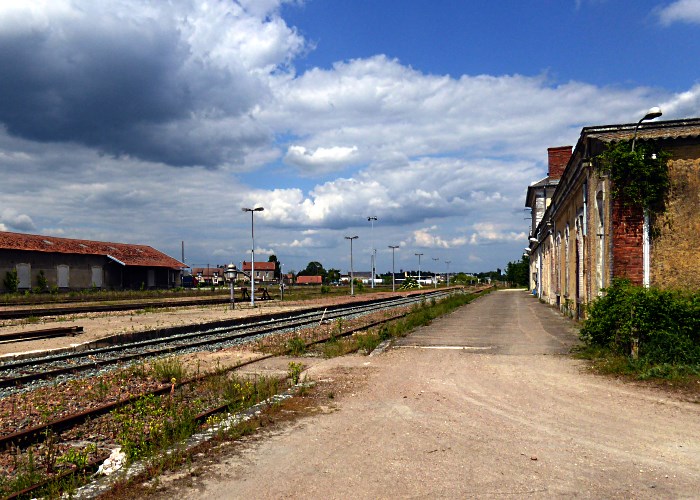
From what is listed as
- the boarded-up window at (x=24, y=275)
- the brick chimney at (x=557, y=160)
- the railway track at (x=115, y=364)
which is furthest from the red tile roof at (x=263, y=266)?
the railway track at (x=115, y=364)

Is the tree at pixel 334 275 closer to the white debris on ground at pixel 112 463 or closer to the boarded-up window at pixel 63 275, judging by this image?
the boarded-up window at pixel 63 275

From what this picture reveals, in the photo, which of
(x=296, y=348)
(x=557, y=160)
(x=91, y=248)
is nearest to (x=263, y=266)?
(x=91, y=248)

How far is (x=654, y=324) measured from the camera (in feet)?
33.2

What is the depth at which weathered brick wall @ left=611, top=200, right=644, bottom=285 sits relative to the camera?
42.2 ft

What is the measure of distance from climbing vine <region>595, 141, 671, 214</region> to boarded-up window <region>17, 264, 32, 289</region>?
48.6 metres

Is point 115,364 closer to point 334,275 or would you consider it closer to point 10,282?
point 10,282

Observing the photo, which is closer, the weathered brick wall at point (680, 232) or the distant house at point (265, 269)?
the weathered brick wall at point (680, 232)

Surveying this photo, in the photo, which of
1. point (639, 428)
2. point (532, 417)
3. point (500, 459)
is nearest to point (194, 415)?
point (500, 459)

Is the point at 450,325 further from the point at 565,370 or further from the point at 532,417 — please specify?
the point at 532,417

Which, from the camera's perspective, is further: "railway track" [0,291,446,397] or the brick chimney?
the brick chimney

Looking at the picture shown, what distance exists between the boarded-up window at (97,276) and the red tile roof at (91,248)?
1.55m

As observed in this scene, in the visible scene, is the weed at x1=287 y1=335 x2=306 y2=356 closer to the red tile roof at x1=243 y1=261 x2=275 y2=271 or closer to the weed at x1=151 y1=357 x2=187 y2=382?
the weed at x1=151 y1=357 x2=187 y2=382

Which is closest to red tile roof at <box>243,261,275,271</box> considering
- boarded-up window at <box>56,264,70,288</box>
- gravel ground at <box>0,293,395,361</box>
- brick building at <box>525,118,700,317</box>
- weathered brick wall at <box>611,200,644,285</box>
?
boarded-up window at <box>56,264,70,288</box>

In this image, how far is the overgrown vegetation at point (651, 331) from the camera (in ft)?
31.2
